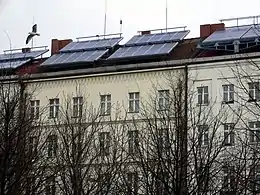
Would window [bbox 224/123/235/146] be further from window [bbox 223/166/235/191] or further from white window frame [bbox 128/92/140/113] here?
white window frame [bbox 128/92/140/113]

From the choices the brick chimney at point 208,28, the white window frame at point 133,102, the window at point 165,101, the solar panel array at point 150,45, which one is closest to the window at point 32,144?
the window at point 165,101

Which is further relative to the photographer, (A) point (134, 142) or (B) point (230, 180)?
(A) point (134, 142)

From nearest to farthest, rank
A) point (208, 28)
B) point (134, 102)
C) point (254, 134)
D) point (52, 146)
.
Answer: point (254, 134), point (52, 146), point (134, 102), point (208, 28)

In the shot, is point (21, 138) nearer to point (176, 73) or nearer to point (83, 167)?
point (83, 167)

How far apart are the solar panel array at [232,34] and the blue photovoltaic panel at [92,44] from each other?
26.2 feet

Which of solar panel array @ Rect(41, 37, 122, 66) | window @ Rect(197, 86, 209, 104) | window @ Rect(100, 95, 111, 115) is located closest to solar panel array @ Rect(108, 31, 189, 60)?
solar panel array @ Rect(41, 37, 122, 66)

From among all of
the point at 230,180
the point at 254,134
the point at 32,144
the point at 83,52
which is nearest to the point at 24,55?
the point at 83,52

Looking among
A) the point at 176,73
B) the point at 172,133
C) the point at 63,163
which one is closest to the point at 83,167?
the point at 63,163

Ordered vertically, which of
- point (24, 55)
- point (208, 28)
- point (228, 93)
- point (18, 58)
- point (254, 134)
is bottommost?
point (254, 134)

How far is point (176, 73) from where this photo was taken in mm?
48531

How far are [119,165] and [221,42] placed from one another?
17147 mm

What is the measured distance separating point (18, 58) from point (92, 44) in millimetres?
6174

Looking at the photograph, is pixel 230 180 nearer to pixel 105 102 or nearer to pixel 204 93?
pixel 204 93

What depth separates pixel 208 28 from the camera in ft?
176
